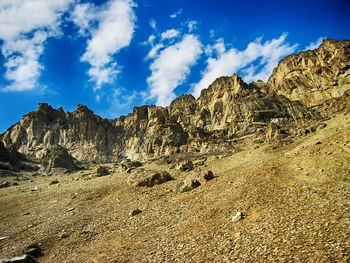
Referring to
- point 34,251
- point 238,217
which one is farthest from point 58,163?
point 238,217

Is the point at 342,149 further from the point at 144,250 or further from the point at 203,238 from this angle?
the point at 144,250

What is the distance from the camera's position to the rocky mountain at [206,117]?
10369 centimetres

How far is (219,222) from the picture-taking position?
12000 millimetres

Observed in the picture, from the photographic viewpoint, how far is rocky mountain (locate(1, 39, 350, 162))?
104 m

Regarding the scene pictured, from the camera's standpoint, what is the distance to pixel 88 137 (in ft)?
550

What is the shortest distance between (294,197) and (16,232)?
23216mm

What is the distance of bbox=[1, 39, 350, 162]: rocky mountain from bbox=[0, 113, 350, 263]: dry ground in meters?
50.8

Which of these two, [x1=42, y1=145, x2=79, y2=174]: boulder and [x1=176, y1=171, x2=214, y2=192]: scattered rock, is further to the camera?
[x1=42, y1=145, x2=79, y2=174]: boulder

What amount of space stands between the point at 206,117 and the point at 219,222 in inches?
5698

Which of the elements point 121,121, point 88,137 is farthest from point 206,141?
point 121,121

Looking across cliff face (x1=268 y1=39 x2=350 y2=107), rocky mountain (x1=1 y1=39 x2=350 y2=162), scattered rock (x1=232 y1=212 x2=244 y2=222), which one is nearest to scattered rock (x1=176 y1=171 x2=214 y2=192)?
scattered rock (x1=232 y1=212 x2=244 y2=222)

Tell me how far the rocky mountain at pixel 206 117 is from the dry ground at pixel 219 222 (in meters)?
50.8

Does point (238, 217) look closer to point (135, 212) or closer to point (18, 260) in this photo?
point (135, 212)

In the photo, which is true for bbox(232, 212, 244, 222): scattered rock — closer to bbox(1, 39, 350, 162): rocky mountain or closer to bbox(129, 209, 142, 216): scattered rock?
bbox(129, 209, 142, 216): scattered rock
